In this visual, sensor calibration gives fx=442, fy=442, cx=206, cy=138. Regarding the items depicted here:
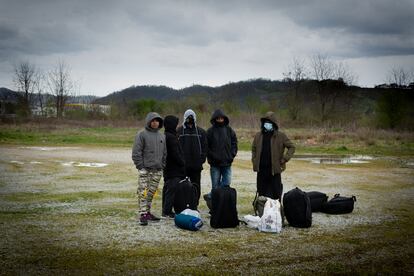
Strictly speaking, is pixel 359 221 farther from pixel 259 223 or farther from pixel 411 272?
pixel 411 272

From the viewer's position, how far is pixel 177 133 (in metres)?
9.39

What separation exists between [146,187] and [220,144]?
202 centimetres

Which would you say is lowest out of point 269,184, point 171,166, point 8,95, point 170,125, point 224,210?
point 224,210

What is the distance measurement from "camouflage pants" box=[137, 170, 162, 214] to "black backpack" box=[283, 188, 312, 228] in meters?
2.60

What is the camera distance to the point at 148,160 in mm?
8547

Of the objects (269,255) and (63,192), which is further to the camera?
(63,192)

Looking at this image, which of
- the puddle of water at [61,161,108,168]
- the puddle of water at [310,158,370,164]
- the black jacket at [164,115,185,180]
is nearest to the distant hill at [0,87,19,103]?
the puddle of water at [61,161,108,168]

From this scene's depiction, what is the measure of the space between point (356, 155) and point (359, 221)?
17390 millimetres

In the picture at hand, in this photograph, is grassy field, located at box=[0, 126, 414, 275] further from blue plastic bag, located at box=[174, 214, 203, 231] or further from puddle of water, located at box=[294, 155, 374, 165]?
puddle of water, located at box=[294, 155, 374, 165]

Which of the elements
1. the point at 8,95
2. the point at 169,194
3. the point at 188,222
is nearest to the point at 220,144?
the point at 169,194

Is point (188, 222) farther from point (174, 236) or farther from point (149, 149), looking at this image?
point (149, 149)

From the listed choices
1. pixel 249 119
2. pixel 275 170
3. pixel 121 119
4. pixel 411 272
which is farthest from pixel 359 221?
pixel 121 119

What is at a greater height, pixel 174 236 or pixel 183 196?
pixel 183 196

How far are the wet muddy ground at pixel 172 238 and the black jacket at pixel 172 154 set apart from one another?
1.06 meters
